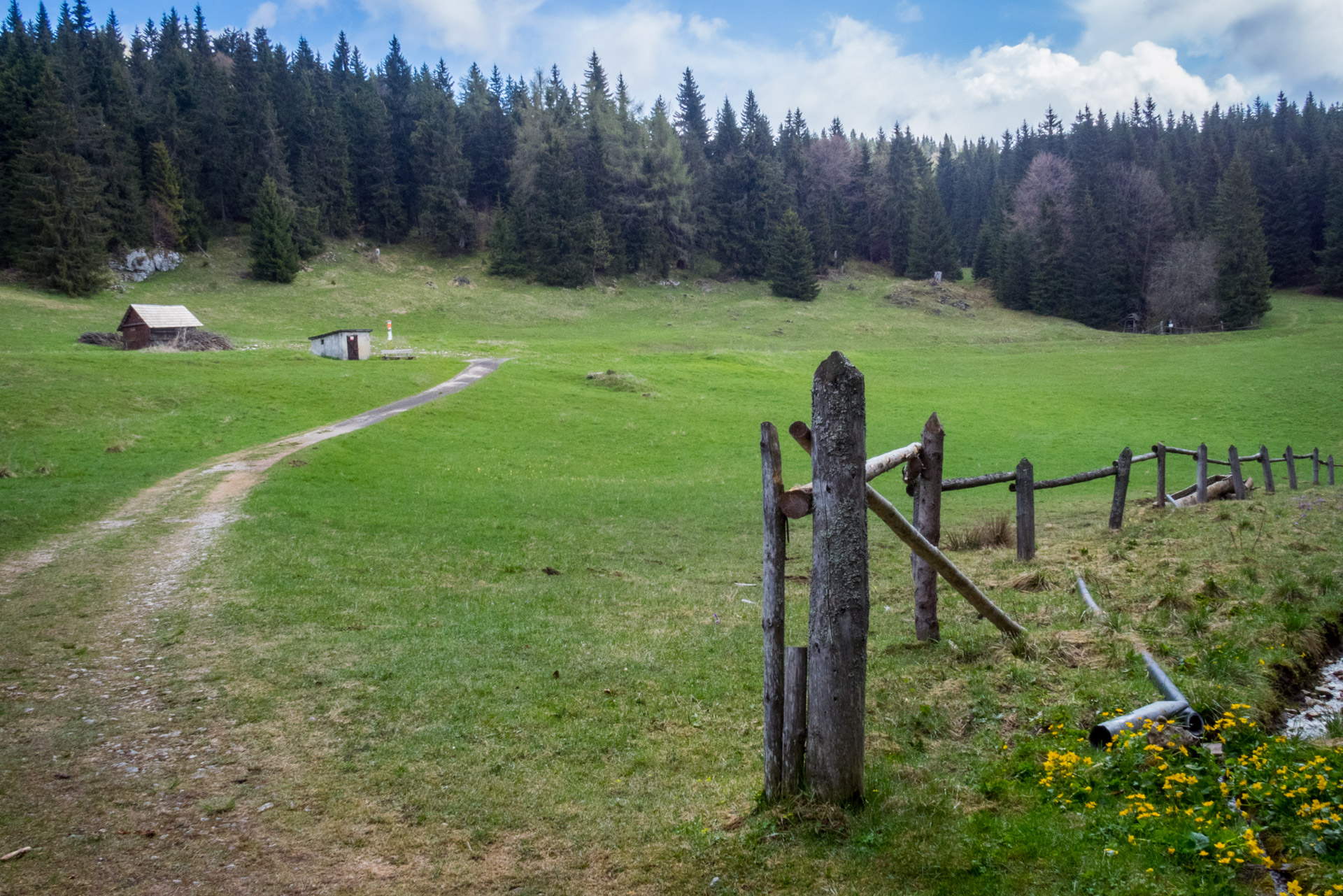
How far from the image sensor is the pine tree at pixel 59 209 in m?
66.1

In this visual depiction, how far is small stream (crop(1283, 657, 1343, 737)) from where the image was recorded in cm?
611

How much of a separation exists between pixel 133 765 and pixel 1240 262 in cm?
9874

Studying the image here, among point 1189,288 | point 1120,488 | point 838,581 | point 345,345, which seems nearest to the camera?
point 838,581

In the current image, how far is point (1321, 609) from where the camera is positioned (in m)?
8.48

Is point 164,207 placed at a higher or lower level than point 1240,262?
higher

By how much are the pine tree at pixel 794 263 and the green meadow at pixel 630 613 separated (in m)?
50.5

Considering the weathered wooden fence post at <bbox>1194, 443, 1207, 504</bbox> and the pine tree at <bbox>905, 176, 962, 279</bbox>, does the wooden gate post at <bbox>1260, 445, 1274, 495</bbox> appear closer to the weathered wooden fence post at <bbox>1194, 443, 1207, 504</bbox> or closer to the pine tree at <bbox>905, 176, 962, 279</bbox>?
the weathered wooden fence post at <bbox>1194, 443, 1207, 504</bbox>

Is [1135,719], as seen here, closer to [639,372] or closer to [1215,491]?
[1215,491]

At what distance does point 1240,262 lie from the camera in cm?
7969

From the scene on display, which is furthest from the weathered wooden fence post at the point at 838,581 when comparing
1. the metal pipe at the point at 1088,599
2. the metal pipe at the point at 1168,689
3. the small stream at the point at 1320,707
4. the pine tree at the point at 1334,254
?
the pine tree at the point at 1334,254

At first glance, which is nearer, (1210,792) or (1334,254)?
(1210,792)

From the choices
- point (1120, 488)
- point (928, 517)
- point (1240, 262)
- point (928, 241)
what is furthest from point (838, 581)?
point (928, 241)

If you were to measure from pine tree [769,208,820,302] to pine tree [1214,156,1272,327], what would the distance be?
136 feet

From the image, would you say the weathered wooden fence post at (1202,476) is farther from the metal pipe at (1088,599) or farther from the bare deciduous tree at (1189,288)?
the bare deciduous tree at (1189,288)
